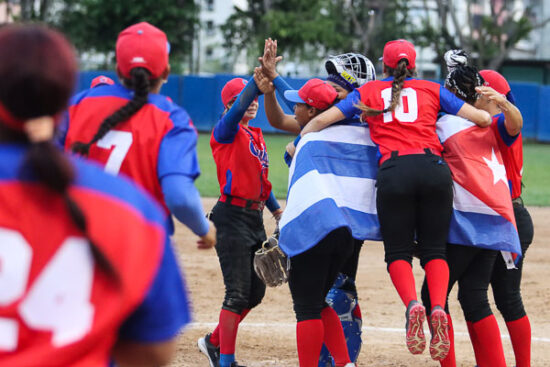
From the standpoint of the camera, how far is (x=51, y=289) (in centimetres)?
162

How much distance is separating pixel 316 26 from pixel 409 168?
32.6 metres

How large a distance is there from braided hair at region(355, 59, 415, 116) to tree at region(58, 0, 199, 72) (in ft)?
105

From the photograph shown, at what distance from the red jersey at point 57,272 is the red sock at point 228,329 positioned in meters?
3.63

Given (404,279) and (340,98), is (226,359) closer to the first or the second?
(404,279)

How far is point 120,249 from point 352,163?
3.31 meters

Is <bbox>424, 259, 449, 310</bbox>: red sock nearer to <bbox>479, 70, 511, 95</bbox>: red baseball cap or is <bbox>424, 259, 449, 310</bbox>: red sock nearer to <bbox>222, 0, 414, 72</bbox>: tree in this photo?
<bbox>479, 70, 511, 95</bbox>: red baseball cap

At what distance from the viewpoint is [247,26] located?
40.4 meters

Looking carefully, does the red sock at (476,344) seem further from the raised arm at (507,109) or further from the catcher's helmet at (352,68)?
the catcher's helmet at (352,68)

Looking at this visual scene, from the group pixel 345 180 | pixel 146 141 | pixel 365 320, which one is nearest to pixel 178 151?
pixel 146 141

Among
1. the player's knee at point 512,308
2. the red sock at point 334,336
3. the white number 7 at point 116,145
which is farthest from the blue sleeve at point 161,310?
the player's knee at point 512,308

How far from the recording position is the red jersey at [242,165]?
5.27 meters

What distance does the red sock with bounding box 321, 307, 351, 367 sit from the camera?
4.93 meters

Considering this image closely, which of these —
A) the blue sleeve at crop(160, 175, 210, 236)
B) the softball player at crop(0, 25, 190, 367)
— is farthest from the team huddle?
the softball player at crop(0, 25, 190, 367)

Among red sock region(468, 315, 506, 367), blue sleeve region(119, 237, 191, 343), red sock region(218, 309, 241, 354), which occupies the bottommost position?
red sock region(218, 309, 241, 354)
